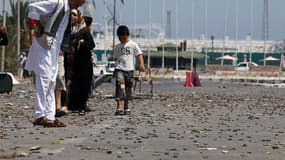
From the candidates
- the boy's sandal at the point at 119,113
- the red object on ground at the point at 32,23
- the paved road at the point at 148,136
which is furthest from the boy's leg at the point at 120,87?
the red object on ground at the point at 32,23

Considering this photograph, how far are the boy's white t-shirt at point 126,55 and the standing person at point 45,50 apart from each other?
3499 mm

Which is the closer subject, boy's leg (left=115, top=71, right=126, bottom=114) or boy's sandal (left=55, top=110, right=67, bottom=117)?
boy's sandal (left=55, top=110, right=67, bottom=117)

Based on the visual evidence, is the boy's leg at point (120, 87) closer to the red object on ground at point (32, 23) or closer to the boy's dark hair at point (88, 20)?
the boy's dark hair at point (88, 20)

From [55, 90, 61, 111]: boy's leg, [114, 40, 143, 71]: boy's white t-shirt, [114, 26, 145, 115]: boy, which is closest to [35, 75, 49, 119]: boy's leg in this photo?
[55, 90, 61, 111]: boy's leg

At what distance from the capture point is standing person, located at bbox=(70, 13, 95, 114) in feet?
44.7

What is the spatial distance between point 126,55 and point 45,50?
3750 mm

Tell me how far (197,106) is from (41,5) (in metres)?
7.07

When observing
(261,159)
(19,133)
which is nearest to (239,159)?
(261,159)

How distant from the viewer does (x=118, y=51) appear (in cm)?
1375

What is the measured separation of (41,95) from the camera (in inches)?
398

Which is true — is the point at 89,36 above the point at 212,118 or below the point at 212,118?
above

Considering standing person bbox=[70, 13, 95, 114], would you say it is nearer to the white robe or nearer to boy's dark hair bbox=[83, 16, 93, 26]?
boy's dark hair bbox=[83, 16, 93, 26]

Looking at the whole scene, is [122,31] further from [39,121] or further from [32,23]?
[39,121]

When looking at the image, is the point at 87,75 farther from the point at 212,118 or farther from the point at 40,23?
the point at 40,23
